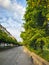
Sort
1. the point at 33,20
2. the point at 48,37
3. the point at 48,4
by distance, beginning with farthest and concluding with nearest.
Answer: the point at 33,20 < the point at 48,37 < the point at 48,4

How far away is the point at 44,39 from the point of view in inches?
1199

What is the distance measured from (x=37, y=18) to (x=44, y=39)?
4653mm

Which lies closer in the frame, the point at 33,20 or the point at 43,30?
the point at 43,30

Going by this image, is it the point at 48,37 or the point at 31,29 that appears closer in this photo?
the point at 48,37

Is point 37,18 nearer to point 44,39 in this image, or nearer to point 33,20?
point 33,20

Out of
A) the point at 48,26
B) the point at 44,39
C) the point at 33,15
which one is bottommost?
the point at 44,39

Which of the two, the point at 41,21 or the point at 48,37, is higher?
the point at 41,21

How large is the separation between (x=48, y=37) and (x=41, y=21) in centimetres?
453

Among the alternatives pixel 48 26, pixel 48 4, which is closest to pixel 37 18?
pixel 48 26

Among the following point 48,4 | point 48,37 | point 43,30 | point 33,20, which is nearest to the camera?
point 48,4

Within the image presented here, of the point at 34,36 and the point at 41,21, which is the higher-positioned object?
the point at 41,21

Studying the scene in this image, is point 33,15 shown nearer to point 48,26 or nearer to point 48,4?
point 48,26

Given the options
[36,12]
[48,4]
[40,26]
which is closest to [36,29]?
[40,26]

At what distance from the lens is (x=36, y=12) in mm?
32406
